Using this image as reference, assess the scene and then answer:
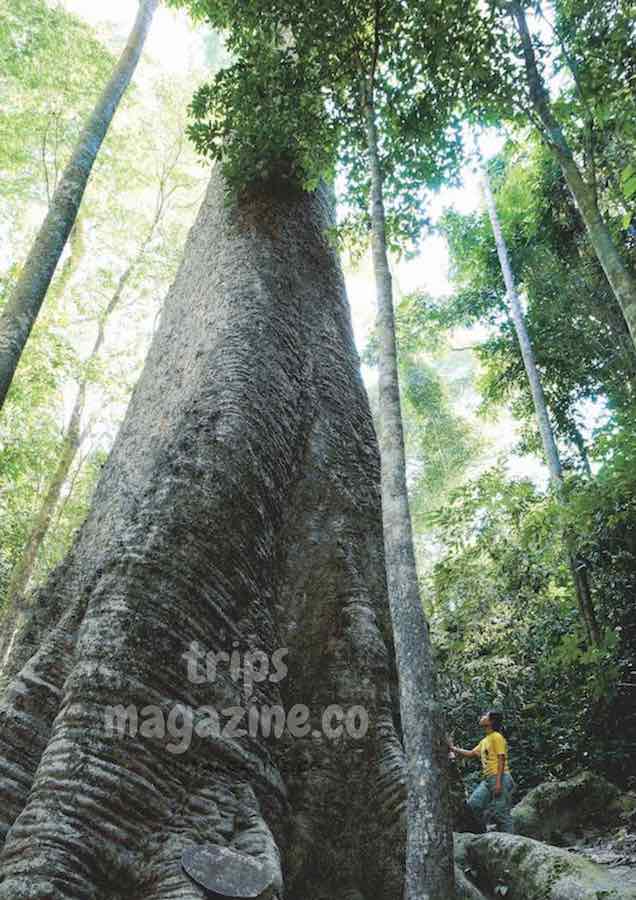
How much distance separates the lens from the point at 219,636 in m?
2.97

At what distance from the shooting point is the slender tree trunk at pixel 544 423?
23.1 ft

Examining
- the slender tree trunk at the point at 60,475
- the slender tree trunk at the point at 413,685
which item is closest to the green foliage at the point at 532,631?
the slender tree trunk at the point at 413,685

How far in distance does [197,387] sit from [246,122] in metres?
2.57

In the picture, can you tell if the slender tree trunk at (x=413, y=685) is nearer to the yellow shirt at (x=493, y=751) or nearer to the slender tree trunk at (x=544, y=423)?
the yellow shirt at (x=493, y=751)

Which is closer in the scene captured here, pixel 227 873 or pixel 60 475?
pixel 227 873

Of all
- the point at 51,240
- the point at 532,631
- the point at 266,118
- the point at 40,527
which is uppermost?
the point at 266,118

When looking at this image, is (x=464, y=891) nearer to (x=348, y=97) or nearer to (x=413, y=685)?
(x=413, y=685)

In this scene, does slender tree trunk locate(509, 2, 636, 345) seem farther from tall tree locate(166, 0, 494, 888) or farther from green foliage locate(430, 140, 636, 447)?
green foliage locate(430, 140, 636, 447)

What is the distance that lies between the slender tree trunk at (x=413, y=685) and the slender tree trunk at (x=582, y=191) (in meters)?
1.63

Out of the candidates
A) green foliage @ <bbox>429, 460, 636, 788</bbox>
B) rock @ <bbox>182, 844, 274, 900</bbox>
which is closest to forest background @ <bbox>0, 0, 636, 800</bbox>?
green foliage @ <bbox>429, 460, 636, 788</bbox>

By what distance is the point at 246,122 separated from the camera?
5195 millimetres

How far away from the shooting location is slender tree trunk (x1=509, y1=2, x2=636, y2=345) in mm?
4133

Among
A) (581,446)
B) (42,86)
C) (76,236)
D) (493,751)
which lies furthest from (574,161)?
(76,236)

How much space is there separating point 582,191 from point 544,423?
490 cm
